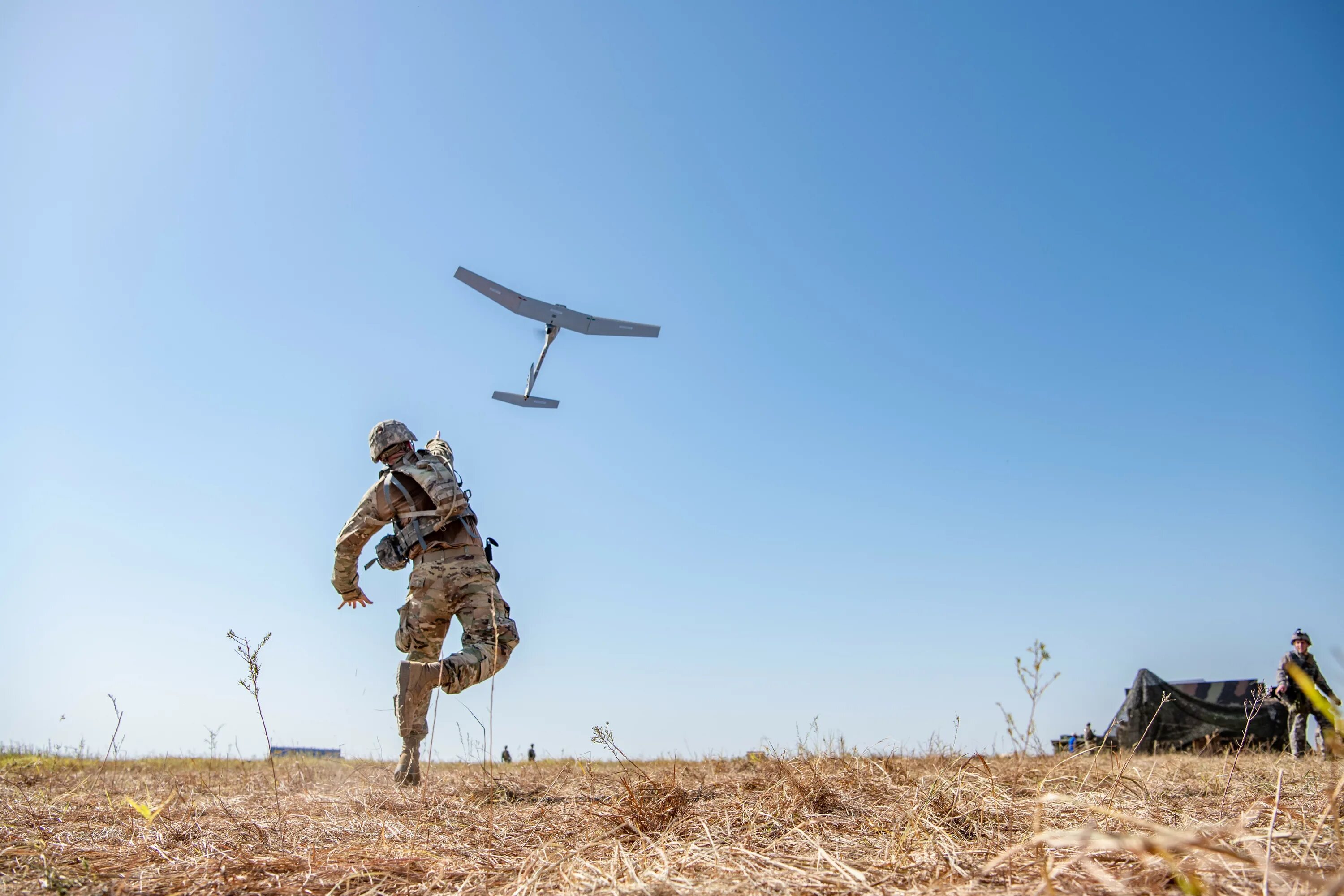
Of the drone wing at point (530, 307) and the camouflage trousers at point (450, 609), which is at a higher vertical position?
the drone wing at point (530, 307)

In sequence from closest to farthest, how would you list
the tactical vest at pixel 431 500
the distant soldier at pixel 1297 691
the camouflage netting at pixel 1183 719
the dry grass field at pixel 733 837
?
the dry grass field at pixel 733 837, the tactical vest at pixel 431 500, the distant soldier at pixel 1297 691, the camouflage netting at pixel 1183 719

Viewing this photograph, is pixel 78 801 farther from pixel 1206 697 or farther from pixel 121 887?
pixel 1206 697

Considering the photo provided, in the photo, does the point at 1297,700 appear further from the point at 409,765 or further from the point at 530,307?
the point at 530,307

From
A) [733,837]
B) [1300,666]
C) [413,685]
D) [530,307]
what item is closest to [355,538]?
[413,685]

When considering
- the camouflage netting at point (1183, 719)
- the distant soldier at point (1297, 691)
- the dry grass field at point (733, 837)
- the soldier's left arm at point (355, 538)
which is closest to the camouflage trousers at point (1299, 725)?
the distant soldier at point (1297, 691)

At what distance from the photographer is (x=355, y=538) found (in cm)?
570

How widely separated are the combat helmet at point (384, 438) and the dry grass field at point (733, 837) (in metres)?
2.43

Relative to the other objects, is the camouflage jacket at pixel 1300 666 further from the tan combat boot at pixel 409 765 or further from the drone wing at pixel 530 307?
the drone wing at pixel 530 307

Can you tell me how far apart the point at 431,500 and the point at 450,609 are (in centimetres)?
80

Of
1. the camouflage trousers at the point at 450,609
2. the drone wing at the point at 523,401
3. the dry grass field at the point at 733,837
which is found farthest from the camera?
the drone wing at the point at 523,401

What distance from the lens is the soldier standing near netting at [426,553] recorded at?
Answer: 18.0ft

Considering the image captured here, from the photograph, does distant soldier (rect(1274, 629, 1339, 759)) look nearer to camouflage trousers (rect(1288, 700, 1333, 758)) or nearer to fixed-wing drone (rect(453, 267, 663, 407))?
camouflage trousers (rect(1288, 700, 1333, 758))

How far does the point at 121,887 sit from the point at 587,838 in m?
1.27

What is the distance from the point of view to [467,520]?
227 inches
